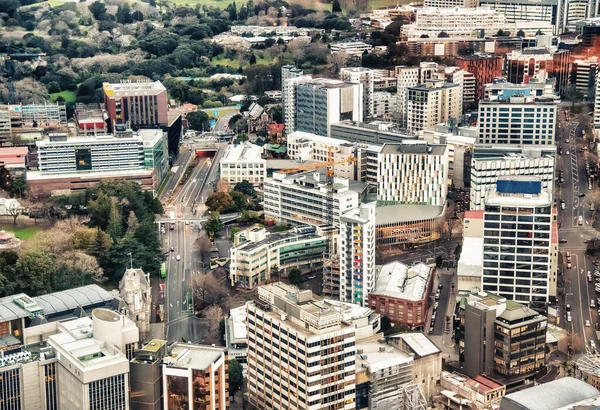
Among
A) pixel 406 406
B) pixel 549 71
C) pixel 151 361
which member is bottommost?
pixel 406 406

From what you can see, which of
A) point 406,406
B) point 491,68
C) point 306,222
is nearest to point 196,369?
point 406,406

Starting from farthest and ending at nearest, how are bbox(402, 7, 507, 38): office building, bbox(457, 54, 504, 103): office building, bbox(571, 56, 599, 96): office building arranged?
bbox(402, 7, 507, 38): office building, bbox(571, 56, 599, 96): office building, bbox(457, 54, 504, 103): office building

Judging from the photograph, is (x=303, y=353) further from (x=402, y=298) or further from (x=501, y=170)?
(x=501, y=170)

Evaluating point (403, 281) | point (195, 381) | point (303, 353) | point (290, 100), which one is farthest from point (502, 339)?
point (290, 100)

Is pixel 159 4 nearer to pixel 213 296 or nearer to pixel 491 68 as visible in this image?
pixel 491 68

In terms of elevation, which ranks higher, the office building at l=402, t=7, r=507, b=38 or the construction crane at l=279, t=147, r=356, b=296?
the office building at l=402, t=7, r=507, b=38

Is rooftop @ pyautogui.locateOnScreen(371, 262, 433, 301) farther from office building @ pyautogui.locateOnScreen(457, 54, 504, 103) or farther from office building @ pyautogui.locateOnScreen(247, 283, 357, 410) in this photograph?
office building @ pyautogui.locateOnScreen(457, 54, 504, 103)

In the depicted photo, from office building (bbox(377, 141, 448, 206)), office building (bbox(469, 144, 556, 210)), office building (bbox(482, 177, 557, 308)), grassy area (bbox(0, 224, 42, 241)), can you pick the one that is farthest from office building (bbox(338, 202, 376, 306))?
grassy area (bbox(0, 224, 42, 241))
